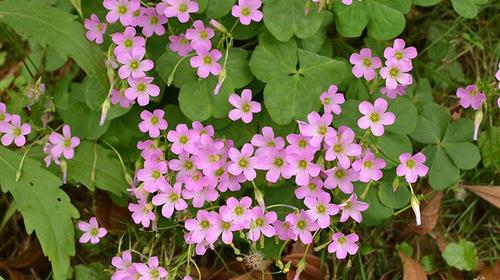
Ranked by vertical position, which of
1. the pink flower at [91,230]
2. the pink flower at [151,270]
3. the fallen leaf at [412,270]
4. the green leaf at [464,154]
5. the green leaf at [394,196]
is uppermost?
the green leaf at [464,154]

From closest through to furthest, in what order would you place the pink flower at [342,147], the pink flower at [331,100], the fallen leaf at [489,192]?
the pink flower at [342,147] → the pink flower at [331,100] → the fallen leaf at [489,192]

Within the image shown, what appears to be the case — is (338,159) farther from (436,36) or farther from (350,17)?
(436,36)

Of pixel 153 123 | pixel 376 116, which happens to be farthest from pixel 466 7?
pixel 153 123

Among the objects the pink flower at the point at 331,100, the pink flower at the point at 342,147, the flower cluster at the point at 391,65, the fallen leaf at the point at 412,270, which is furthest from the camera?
the fallen leaf at the point at 412,270

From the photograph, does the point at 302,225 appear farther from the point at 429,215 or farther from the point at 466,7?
the point at 466,7

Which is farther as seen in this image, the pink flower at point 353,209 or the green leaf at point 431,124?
the green leaf at point 431,124

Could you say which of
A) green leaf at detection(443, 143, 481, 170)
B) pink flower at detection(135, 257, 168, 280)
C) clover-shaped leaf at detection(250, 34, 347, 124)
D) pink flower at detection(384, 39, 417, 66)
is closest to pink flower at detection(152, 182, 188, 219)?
pink flower at detection(135, 257, 168, 280)

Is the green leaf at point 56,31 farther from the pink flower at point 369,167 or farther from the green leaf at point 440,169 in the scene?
the green leaf at point 440,169

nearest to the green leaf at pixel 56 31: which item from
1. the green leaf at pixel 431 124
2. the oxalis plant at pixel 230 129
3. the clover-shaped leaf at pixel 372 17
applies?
the oxalis plant at pixel 230 129
